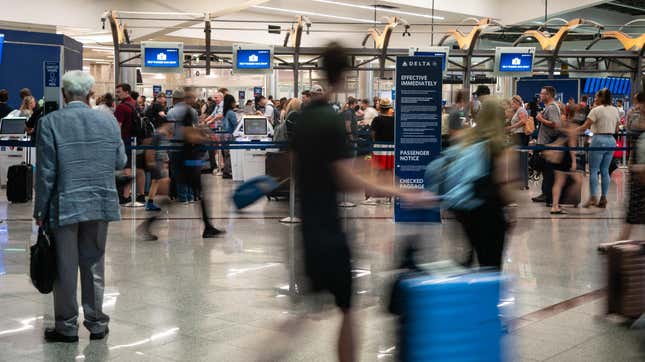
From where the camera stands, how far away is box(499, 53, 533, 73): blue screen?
23625 mm

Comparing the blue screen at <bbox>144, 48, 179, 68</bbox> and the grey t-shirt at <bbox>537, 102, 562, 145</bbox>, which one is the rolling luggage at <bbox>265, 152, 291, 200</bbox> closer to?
the grey t-shirt at <bbox>537, 102, 562, 145</bbox>

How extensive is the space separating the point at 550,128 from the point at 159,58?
12805 mm

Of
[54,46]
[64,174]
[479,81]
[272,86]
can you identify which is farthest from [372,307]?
[272,86]

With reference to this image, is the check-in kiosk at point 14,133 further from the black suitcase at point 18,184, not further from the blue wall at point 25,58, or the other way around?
the blue wall at point 25,58

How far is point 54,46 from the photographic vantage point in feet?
73.4

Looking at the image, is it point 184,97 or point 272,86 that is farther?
point 272,86

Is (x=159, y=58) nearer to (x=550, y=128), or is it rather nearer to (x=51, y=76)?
(x=51, y=76)

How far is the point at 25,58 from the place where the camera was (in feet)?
72.4

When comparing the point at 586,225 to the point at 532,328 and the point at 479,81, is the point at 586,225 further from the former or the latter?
the point at 479,81

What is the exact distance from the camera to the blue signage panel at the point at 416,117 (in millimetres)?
10031

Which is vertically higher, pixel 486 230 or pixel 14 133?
pixel 14 133

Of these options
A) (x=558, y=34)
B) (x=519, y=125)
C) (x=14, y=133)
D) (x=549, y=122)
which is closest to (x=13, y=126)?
(x=14, y=133)

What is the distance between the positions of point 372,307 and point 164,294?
5.44 ft

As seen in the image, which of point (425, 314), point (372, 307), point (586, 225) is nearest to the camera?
point (425, 314)
